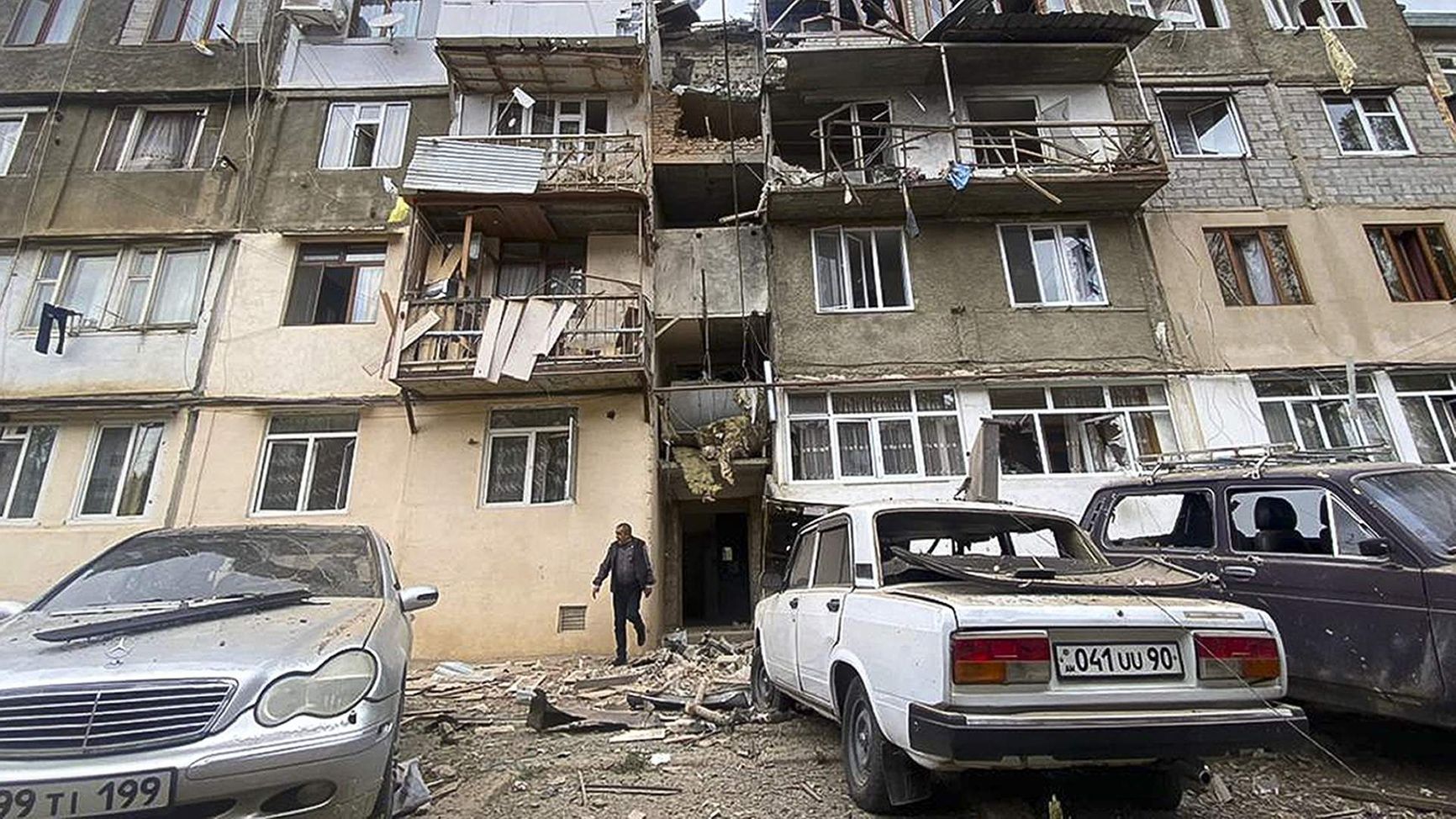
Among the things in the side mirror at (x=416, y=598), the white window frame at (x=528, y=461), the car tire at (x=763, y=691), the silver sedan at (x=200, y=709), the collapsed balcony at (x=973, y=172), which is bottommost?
the car tire at (x=763, y=691)

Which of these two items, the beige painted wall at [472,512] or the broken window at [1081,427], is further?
the broken window at [1081,427]

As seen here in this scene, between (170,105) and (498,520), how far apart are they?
37.3ft

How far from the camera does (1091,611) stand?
289 cm

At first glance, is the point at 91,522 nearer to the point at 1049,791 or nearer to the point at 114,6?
the point at 114,6

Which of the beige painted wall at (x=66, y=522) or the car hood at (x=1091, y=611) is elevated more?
the beige painted wall at (x=66, y=522)

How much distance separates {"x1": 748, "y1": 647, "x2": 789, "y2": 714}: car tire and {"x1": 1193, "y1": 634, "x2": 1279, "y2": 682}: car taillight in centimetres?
303

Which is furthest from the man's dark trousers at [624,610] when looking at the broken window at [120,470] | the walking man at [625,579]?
the broken window at [120,470]

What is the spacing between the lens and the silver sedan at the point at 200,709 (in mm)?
2459

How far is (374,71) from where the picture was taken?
45.2 feet

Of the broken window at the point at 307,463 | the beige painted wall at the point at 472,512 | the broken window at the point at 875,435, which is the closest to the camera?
the beige painted wall at the point at 472,512

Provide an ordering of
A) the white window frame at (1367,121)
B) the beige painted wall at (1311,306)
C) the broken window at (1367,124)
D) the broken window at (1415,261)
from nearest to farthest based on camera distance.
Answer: the beige painted wall at (1311,306) < the broken window at (1415,261) < the white window frame at (1367,121) < the broken window at (1367,124)

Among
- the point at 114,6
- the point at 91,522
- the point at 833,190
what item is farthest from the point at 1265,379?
the point at 114,6

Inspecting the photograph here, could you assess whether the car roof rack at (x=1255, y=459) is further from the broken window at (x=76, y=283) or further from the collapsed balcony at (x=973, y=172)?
Answer: the broken window at (x=76, y=283)

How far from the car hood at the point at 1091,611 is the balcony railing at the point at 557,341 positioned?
8.40 m
